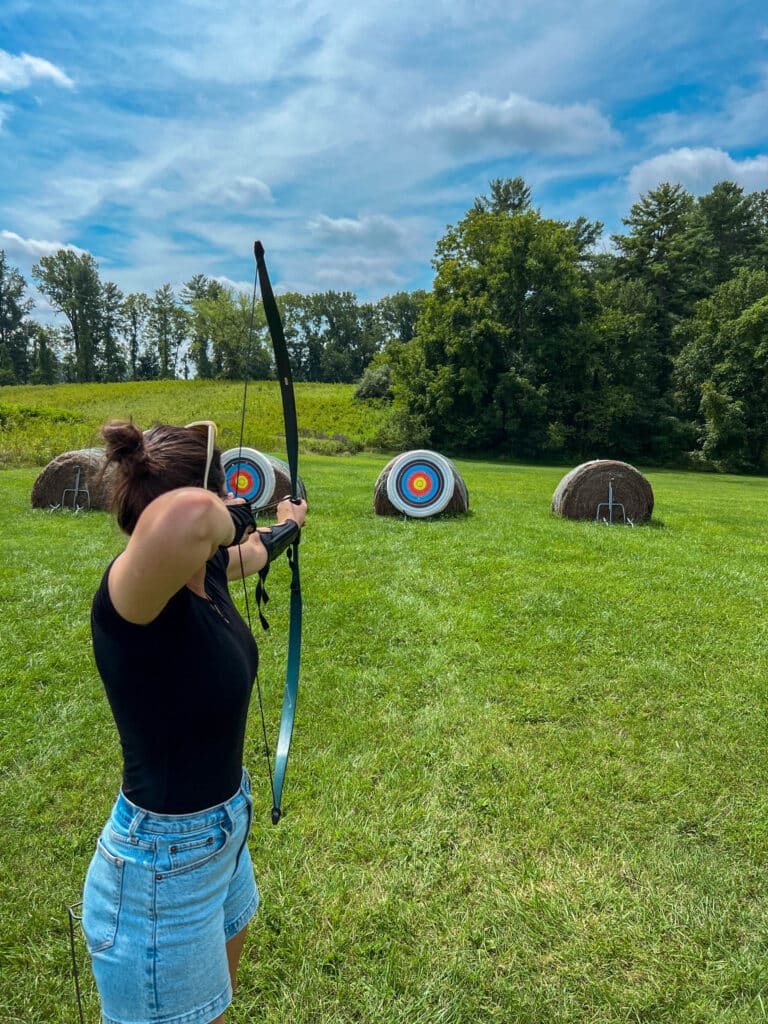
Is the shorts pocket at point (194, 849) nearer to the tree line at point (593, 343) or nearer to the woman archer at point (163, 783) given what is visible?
the woman archer at point (163, 783)

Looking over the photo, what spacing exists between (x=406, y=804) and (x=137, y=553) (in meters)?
2.02

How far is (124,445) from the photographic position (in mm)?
1040

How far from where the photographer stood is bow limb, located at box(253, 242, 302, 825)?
5.56 ft

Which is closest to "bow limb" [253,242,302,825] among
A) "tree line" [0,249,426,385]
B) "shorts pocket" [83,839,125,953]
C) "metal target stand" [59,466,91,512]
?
"shorts pocket" [83,839,125,953]

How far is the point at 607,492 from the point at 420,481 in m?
2.89

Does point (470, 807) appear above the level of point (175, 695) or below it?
below

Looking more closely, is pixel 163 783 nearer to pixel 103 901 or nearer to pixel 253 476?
pixel 103 901

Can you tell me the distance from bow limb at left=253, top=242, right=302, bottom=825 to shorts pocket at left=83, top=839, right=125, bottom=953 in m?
0.49

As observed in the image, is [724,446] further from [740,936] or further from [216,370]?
[216,370]

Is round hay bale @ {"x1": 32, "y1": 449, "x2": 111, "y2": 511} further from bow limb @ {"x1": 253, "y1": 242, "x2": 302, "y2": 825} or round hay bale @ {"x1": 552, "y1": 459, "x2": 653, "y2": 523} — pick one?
bow limb @ {"x1": 253, "y1": 242, "x2": 302, "y2": 825}

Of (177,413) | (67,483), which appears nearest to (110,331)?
(177,413)

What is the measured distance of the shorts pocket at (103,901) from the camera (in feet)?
3.45

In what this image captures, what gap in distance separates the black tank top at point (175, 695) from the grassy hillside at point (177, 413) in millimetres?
8449

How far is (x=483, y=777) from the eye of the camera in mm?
2670
